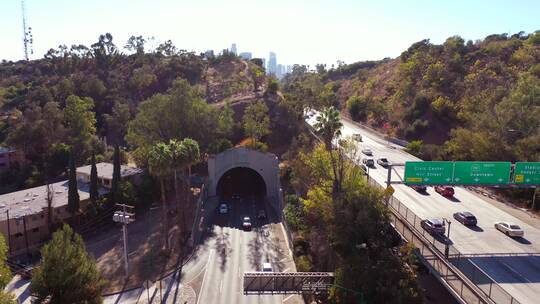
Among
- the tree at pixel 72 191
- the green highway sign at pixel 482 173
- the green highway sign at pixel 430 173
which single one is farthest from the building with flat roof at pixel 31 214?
the green highway sign at pixel 482 173

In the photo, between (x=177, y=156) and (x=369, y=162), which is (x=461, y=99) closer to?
(x=369, y=162)

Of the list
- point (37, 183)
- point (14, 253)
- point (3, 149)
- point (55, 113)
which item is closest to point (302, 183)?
point (14, 253)

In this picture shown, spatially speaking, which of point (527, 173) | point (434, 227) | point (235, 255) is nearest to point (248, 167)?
point (235, 255)

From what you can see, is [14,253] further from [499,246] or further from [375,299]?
[499,246]

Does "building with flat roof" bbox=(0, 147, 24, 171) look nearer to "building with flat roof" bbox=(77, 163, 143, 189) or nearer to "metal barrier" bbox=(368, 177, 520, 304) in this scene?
"building with flat roof" bbox=(77, 163, 143, 189)

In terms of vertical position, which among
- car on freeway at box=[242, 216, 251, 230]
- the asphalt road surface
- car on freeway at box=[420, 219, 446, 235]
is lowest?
the asphalt road surface

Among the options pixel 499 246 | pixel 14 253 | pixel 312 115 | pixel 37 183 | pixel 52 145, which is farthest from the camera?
pixel 312 115

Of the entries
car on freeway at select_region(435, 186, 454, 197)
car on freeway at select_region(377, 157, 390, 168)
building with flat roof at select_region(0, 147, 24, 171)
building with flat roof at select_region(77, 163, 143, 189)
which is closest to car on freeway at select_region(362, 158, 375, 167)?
car on freeway at select_region(377, 157, 390, 168)
